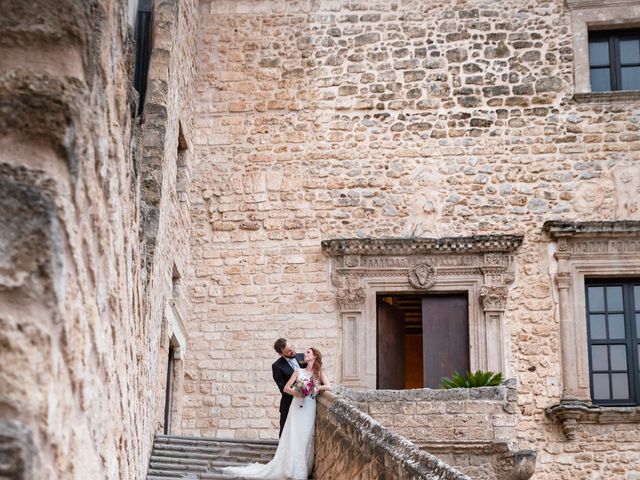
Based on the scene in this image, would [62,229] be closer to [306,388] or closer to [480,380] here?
[306,388]

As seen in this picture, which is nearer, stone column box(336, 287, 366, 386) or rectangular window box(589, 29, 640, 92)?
stone column box(336, 287, 366, 386)

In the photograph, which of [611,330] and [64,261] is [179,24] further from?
[64,261]

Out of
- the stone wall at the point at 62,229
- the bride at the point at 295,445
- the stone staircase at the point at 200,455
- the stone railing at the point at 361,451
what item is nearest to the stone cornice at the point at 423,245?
the stone staircase at the point at 200,455

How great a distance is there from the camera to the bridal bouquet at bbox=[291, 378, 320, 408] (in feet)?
30.0

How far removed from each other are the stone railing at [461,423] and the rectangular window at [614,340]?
10.3ft

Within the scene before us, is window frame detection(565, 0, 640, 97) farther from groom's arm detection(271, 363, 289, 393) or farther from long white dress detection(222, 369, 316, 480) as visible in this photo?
long white dress detection(222, 369, 316, 480)

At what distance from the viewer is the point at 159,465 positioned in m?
9.20

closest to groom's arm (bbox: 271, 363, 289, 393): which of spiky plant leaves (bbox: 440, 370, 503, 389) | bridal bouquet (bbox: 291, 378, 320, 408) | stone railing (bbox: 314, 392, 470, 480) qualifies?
bridal bouquet (bbox: 291, 378, 320, 408)

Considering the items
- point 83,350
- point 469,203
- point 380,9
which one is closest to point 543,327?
point 469,203

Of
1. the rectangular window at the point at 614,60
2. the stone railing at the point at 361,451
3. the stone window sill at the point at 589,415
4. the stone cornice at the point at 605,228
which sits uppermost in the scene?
the rectangular window at the point at 614,60

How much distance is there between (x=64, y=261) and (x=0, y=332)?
0.29 metres

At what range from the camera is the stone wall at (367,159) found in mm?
12922

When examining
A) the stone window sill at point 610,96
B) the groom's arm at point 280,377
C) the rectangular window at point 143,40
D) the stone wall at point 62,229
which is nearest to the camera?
the stone wall at point 62,229

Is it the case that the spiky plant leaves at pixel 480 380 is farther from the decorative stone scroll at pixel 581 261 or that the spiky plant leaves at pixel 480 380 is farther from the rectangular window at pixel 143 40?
the rectangular window at pixel 143 40
